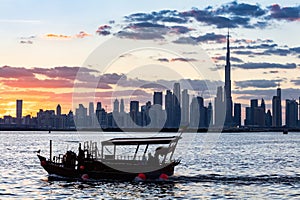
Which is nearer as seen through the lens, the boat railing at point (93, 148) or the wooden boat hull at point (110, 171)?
Result: the wooden boat hull at point (110, 171)

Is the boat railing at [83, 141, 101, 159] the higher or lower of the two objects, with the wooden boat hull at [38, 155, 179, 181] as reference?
higher

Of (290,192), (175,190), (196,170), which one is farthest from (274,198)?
(196,170)

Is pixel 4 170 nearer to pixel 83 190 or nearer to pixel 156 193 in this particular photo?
pixel 83 190

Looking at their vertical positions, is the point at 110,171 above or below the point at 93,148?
below

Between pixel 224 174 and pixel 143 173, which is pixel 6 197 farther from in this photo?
pixel 224 174

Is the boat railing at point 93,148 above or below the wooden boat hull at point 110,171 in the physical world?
above

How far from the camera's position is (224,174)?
78.5 metres

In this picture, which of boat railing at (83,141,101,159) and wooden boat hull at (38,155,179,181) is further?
boat railing at (83,141,101,159)

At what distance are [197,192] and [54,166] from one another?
19289 millimetres

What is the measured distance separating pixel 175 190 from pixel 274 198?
10178 millimetres

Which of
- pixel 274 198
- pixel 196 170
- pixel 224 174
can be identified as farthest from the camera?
pixel 196 170

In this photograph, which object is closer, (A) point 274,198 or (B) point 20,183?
(A) point 274,198

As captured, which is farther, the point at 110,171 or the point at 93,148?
the point at 93,148

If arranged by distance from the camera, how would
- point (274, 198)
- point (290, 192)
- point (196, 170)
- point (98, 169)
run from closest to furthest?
point (274, 198)
point (290, 192)
point (98, 169)
point (196, 170)
